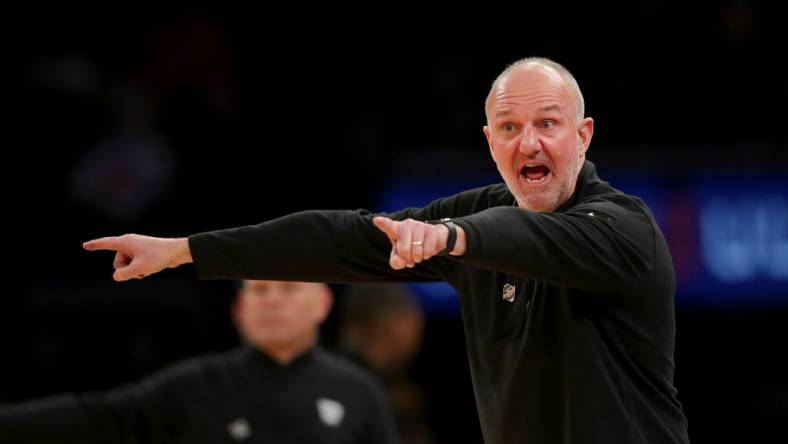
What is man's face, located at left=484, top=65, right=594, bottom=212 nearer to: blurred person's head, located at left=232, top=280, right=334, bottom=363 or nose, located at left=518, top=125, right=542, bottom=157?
nose, located at left=518, top=125, right=542, bottom=157

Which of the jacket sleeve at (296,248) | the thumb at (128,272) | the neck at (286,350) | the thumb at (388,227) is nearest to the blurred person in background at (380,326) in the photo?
the neck at (286,350)

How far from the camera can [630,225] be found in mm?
3883

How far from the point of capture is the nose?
161 inches

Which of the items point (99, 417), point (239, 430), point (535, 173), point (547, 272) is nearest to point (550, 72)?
point (535, 173)

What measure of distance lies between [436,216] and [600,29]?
5.69m

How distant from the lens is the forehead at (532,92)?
4129 mm

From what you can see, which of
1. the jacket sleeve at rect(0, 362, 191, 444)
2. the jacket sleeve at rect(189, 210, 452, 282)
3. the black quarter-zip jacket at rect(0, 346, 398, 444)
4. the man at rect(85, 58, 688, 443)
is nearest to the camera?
the man at rect(85, 58, 688, 443)

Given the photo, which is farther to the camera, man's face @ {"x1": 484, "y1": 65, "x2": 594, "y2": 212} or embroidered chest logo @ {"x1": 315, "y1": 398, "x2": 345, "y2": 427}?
embroidered chest logo @ {"x1": 315, "y1": 398, "x2": 345, "y2": 427}

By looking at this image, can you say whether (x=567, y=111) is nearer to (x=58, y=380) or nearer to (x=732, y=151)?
(x=732, y=151)

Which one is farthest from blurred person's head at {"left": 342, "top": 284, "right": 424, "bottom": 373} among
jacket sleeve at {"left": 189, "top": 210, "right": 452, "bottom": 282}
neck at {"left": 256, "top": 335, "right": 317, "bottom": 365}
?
jacket sleeve at {"left": 189, "top": 210, "right": 452, "bottom": 282}

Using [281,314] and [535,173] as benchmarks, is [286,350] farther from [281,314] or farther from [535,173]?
[535,173]

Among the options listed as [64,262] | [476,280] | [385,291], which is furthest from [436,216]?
[64,262]

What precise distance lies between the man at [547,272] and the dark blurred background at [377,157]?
4.78 m

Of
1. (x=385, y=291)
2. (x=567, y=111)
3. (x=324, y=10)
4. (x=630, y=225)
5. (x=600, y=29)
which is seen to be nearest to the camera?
(x=630, y=225)
